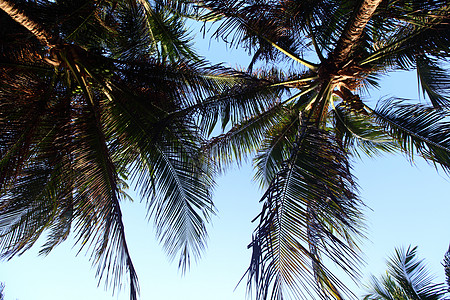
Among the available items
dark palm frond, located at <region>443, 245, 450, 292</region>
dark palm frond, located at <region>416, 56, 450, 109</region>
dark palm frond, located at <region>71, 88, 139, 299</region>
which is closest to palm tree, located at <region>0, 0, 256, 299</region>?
dark palm frond, located at <region>71, 88, 139, 299</region>

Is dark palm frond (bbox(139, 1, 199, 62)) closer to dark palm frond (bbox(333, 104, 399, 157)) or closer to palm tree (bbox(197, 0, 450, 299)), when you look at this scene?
palm tree (bbox(197, 0, 450, 299))

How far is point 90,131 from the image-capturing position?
198 inches

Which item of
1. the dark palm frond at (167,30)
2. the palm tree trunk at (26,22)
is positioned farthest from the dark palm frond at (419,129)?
the palm tree trunk at (26,22)

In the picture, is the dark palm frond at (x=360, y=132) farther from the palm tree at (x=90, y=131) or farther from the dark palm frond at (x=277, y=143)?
the palm tree at (x=90, y=131)

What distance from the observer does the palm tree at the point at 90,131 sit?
4734mm

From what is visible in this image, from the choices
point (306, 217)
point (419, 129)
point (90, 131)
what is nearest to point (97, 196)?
point (90, 131)

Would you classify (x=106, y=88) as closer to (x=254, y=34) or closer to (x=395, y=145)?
(x=254, y=34)

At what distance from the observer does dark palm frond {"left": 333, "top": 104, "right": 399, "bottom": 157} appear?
243 inches

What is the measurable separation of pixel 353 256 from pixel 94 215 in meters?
3.12

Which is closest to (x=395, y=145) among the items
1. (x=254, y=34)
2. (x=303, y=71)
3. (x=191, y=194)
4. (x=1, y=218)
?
(x=303, y=71)

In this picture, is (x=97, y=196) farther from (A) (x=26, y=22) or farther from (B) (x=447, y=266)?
(B) (x=447, y=266)

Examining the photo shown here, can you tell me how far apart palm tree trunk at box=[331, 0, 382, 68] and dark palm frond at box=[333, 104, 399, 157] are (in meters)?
1.22

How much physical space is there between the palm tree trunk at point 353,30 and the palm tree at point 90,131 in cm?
183

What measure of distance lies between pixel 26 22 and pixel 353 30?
407cm
